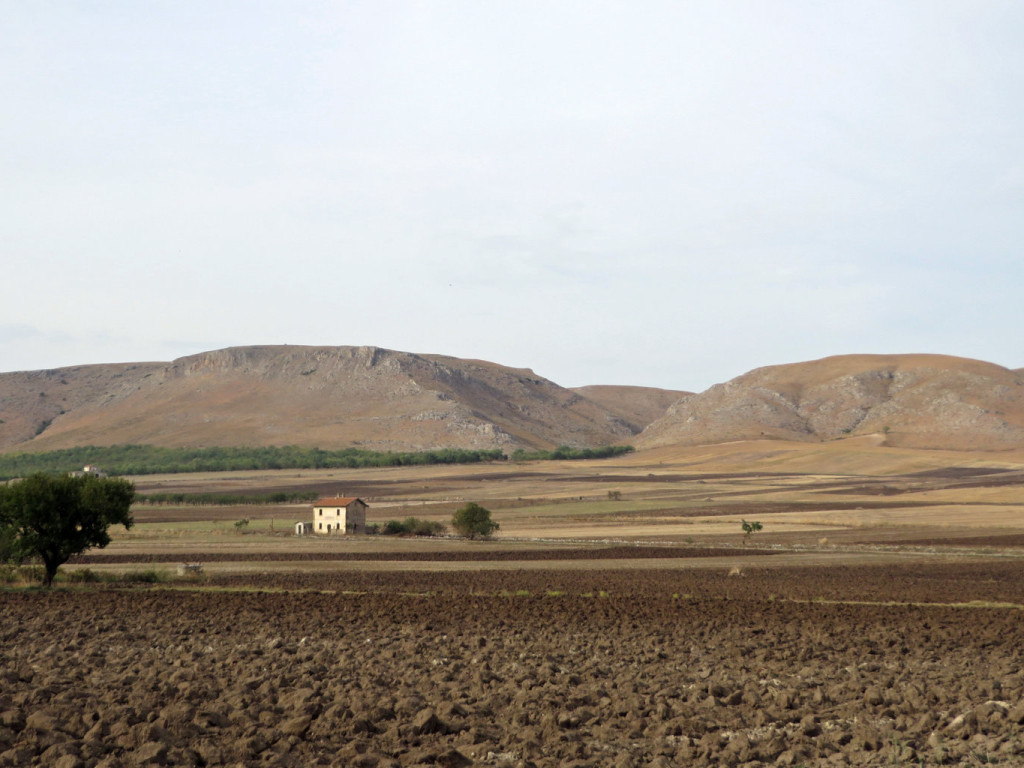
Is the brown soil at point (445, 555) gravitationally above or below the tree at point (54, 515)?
below

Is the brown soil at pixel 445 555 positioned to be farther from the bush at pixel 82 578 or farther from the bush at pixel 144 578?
the bush at pixel 144 578

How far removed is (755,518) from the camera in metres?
89.8

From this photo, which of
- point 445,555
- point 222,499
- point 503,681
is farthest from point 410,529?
point 503,681

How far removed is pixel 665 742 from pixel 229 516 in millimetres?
90986

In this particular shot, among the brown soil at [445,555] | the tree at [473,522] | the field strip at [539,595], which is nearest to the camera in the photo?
the field strip at [539,595]

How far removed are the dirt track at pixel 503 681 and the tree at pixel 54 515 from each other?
5995 millimetres

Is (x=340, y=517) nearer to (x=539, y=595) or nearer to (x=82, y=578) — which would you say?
(x=82, y=578)

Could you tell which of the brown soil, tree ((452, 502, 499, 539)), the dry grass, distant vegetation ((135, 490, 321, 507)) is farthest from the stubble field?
distant vegetation ((135, 490, 321, 507))

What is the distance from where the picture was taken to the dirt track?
13.0m

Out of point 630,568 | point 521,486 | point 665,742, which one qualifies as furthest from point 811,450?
point 665,742

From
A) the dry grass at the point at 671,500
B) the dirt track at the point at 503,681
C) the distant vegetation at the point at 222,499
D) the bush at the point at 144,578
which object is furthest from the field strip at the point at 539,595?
the distant vegetation at the point at 222,499

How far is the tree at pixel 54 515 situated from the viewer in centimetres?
3997

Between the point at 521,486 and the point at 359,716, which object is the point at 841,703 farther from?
the point at 521,486

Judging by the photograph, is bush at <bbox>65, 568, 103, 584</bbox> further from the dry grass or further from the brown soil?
the dry grass
